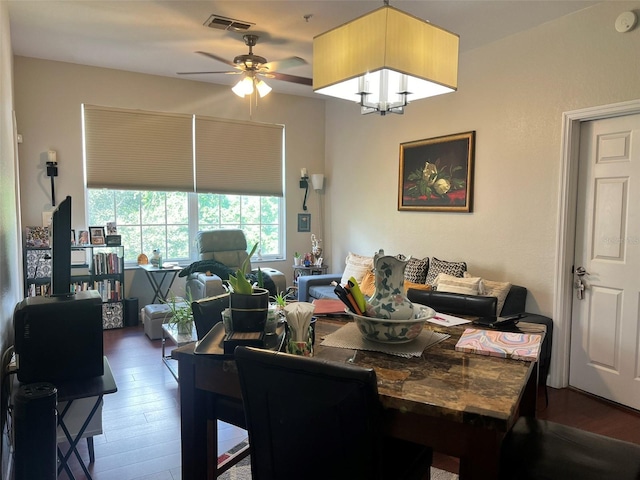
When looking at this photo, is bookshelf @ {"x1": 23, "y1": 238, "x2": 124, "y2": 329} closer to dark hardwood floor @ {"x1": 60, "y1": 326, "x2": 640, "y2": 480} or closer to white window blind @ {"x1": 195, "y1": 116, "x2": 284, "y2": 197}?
dark hardwood floor @ {"x1": 60, "y1": 326, "x2": 640, "y2": 480}

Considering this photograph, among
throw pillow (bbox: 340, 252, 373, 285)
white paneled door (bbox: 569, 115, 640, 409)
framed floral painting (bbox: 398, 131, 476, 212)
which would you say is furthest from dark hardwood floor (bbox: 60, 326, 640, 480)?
throw pillow (bbox: 340, 252, 373, 285)

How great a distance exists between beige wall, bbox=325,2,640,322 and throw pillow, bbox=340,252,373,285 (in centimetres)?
37

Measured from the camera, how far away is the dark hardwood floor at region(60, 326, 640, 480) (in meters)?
2.31

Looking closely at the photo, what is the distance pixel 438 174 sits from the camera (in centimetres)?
436

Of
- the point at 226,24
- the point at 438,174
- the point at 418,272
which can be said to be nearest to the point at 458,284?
the point at 418,272

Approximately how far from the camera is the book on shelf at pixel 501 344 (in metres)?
1.42

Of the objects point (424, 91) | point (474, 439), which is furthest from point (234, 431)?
point (424, 91)

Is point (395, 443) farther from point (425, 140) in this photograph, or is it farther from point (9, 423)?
point (425, 140)

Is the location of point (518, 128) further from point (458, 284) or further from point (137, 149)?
point (137, 149)

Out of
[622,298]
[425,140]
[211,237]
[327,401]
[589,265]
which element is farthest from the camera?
[211,237]

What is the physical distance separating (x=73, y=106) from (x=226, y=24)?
229 centimetres

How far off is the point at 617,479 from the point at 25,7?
4335 millimetres

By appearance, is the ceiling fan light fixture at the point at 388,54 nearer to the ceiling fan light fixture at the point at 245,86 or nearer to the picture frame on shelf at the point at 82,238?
the ceiling fan light fixture at the point at 245,86

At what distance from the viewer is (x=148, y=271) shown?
4891mm
